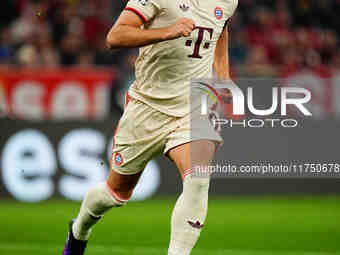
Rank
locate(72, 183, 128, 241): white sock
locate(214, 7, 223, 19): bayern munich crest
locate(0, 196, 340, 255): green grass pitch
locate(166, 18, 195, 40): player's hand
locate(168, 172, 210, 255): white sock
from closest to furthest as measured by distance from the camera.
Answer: locate(166, 18, 195, 40): player's hand → locate(168, 172, 210, 255): white sock → locate(214, 7, 223, 19): bayern munich crest → locate(72, 183, 128, 241): white sock → locate(0, 196, 340, 255): green grass pitch

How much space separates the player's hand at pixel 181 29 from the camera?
16.6ft

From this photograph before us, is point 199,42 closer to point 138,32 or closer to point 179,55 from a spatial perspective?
point 179,55

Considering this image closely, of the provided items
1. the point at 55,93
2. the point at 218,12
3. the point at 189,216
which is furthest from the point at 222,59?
the point at 55,93

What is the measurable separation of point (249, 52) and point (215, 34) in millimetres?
7823

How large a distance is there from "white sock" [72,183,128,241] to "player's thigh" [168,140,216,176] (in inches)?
24.8

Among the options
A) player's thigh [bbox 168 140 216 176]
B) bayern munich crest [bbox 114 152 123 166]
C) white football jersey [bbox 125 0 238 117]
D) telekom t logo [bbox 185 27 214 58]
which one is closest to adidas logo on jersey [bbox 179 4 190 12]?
white football jersey [bbox 125 0 238 117]

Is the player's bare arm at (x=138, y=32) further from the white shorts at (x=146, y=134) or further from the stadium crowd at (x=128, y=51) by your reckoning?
the stadium crowd at (x=128, y=51)

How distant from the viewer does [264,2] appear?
564 inches

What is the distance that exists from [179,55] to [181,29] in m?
0.48

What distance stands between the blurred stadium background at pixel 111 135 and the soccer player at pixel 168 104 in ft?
4.89

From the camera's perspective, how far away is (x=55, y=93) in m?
12.0

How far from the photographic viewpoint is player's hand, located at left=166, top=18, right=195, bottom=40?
5062mm

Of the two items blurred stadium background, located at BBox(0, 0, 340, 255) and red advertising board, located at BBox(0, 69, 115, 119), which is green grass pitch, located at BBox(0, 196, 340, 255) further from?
red advertising board, located at BBox(0, 69, 115, 119)

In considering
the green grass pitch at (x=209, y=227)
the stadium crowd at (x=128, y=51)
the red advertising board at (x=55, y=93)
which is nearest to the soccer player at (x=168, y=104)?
the green grass pitch at (x=209, y=227)
